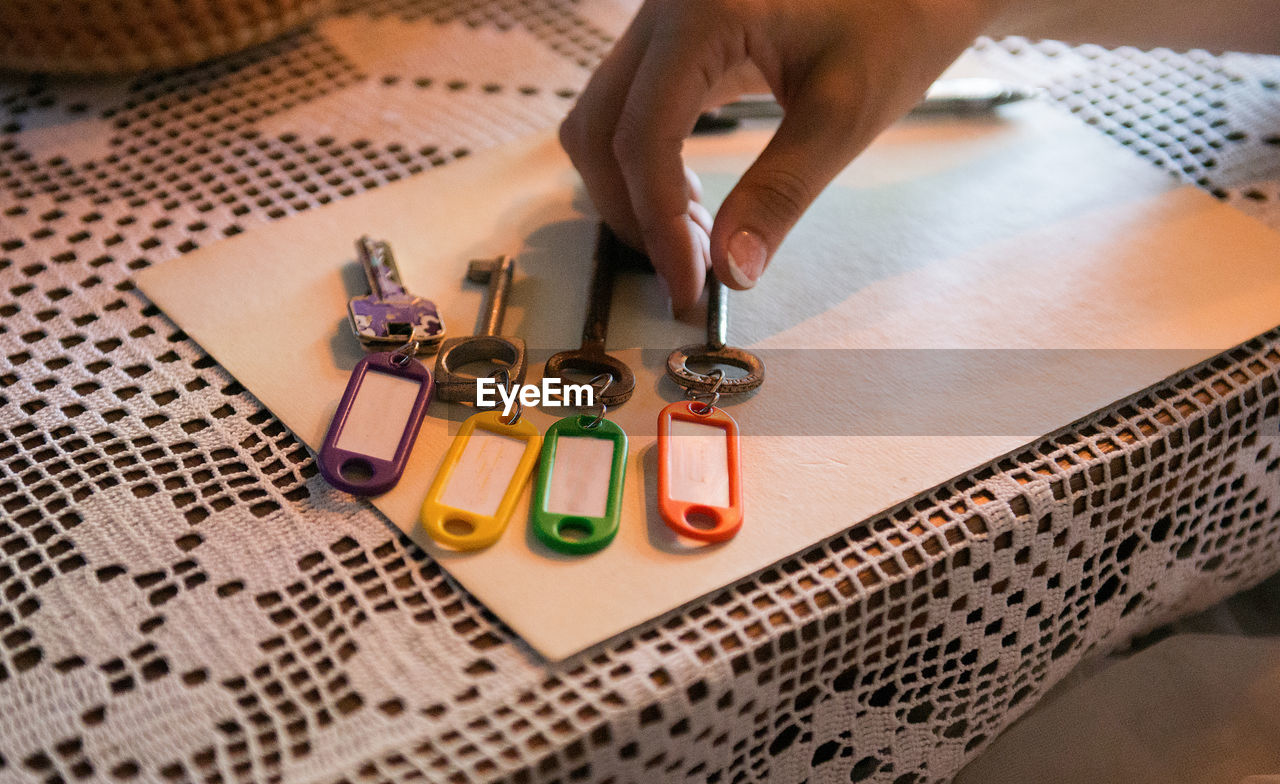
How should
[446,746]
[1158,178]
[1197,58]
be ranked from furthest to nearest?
[1197,58] < [1158,178] < [446,746]

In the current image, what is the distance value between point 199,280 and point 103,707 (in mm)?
298

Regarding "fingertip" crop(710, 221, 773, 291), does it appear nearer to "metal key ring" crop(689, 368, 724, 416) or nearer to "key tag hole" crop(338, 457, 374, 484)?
"metal key ring" crop(689, 368, 724, 416)

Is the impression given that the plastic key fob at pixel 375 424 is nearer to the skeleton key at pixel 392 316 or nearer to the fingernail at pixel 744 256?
the skeleton key at pixel 392 316

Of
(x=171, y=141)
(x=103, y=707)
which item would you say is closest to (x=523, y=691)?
(x=103, y=707)

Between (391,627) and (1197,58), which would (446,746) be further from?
(1197,58)

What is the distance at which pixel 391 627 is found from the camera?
16.2 inches

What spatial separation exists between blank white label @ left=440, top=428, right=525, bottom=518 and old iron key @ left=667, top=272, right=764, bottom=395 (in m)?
0.10

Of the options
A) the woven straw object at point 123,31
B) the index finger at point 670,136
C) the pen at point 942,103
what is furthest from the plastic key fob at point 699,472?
the woven straw object at point 123,31

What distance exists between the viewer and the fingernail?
1.79 ft

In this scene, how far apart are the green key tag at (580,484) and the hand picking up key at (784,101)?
0.13 metres

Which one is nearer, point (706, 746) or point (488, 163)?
point (706, 746)

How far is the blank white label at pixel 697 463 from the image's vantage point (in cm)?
46

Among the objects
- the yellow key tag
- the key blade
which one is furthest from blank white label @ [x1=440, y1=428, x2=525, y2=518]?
the key blade

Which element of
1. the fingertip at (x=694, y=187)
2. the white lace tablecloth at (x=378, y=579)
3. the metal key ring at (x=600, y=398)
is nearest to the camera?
the white lace tablecloth at (x=378, y=579)
